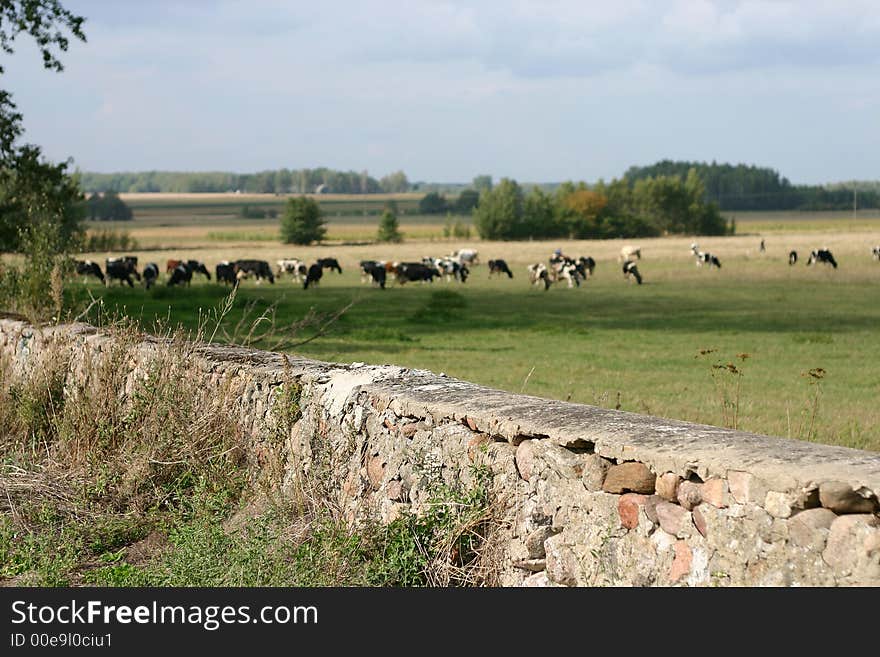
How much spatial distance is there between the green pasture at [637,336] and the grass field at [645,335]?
5cm

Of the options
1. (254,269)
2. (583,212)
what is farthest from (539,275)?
(583,212)

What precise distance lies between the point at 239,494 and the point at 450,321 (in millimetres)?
22807

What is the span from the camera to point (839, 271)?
49062mm

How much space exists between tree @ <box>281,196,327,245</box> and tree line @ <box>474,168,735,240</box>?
81.3ft

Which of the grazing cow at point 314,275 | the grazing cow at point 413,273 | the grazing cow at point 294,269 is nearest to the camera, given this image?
the grazing cow at point 314,275

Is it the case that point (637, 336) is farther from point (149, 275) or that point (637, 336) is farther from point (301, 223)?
point (301, 223)

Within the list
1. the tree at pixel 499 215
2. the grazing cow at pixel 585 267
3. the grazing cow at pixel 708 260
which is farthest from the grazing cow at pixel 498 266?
the tree at pixel 499 215

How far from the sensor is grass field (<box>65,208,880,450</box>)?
49.9 feet

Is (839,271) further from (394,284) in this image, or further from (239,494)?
(239,494)

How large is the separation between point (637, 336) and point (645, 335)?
0.79 ft

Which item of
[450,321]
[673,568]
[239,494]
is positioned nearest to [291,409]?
[239,494]

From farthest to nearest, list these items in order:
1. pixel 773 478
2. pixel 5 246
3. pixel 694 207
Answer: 1. pixel 694 207
2. pixel 5 246
3. pixel 773 478

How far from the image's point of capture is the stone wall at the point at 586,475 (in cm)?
403

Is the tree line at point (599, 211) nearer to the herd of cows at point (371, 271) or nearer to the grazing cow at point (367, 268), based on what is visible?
the herd of cows at point (371, 271)
